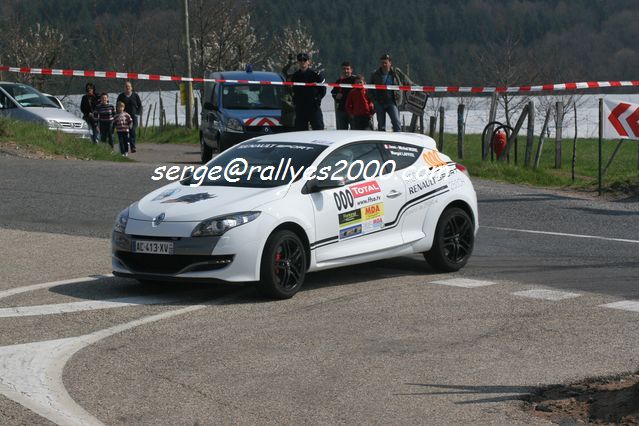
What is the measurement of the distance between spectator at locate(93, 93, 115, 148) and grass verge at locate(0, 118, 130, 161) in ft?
9.27

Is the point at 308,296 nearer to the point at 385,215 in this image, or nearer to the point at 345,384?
the point at 385,215

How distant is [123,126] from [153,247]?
60.2 ft

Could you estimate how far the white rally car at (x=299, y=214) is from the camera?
10.3 meters

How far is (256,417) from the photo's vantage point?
6.72m

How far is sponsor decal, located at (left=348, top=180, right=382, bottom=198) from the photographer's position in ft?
36.8

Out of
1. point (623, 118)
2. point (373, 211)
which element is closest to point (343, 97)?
point (623, 118)

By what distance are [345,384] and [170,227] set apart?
3.39 meters

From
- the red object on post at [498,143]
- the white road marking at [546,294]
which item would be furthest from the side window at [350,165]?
the red object on post at [498,143]

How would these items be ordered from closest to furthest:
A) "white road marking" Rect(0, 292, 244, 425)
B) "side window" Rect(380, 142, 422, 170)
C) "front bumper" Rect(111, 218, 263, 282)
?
"white road marking" Rect(0, 292, 244, 425) < "front bumper" Rect(111, 218, 263, 282) < "side window" Rect(380, 142, 422, 170)

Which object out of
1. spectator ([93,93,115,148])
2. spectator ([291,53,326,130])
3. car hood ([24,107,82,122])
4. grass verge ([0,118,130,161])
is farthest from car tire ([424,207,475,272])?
spectator ([93,93,115,148])

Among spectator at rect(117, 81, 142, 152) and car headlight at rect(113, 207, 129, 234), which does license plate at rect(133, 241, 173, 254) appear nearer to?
car headlight at rect(113, 207, 129, 234)

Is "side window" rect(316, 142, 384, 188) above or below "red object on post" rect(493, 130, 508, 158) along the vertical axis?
above

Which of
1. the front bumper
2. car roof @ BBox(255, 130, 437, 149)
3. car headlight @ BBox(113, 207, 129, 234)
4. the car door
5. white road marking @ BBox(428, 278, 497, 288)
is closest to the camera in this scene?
the front bumper

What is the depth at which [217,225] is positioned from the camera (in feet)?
33.7
